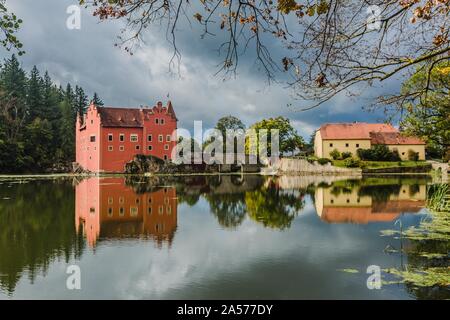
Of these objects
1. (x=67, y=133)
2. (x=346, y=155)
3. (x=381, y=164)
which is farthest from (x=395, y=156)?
(x=67, y=133)

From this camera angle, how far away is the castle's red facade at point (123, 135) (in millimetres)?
49938

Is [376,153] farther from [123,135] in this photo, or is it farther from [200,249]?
[200,249]

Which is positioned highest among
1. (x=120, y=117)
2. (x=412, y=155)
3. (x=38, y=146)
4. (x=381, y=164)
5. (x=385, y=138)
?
A: (x=120, y=117)

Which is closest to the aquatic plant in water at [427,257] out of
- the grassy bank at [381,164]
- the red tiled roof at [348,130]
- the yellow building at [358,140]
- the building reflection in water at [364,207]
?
the building reflection in water at [364,207]

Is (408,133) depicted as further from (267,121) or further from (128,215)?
(267,121)

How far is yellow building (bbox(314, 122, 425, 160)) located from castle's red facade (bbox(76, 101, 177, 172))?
21333 millimetres

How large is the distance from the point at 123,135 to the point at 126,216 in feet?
121

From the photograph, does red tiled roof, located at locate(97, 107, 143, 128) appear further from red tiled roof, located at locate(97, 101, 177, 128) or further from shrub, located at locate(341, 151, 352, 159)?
shrub, located at locate(341, 151, 352, 159)

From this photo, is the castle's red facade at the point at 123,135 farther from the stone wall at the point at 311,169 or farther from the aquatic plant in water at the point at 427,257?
the aquatic plant in water at the point at 427,257

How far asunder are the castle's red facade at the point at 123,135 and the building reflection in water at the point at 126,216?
91.3ft

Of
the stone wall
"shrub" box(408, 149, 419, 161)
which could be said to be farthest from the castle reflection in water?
"shrub" box(408, 149, 419, 161)

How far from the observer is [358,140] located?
5719cm

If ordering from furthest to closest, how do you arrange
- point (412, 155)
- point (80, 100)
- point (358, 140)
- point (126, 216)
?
1. point (80, 100)
2. point (358, 140)
3. point (412, 155)
4. point (126, 216)
